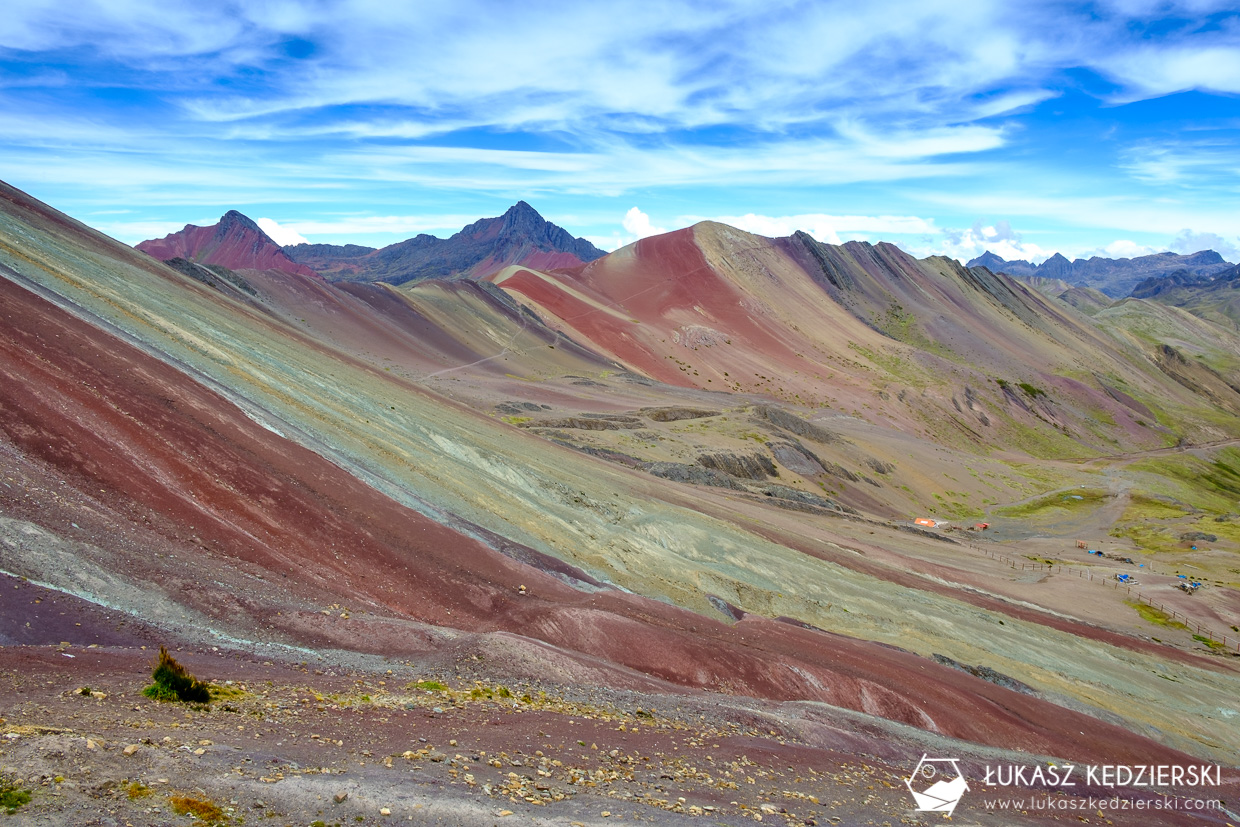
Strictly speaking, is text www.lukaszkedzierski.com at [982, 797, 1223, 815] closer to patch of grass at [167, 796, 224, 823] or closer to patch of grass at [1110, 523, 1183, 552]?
patch of grass at [167, 796, 224, 823]

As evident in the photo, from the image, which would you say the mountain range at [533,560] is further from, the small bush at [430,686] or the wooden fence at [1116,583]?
the wooden fence at [1116,583]

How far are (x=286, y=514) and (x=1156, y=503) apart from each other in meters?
109

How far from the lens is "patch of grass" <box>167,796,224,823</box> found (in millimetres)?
8750

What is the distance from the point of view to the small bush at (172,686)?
12.1m

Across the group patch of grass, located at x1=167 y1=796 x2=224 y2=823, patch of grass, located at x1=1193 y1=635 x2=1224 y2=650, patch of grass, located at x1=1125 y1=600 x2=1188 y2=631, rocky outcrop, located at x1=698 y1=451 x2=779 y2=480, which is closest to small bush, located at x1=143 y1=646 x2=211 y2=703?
patch of grass, located at x1=167 y1=796 x2=224 y2=823

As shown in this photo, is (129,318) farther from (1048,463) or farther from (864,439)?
(1048,463)

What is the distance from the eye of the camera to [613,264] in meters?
159

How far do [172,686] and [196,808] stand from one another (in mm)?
4097

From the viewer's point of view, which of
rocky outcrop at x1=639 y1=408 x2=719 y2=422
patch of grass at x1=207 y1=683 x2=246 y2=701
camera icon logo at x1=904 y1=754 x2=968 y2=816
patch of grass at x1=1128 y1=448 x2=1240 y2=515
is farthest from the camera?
patch of grass at x1=1128 y1=448 x2=1240 y2=515

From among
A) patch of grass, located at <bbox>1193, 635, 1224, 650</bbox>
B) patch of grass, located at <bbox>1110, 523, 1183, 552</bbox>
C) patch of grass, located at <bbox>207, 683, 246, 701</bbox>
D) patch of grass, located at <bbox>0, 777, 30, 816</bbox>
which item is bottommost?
patch of grass, located at <bbox>1193, 635, 1224, 650</bbox>

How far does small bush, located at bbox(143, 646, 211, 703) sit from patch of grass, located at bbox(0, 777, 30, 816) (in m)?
3.79

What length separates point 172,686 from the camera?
40.0 feet

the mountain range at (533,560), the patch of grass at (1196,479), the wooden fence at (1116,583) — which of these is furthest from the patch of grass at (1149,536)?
the patch of grass at (1196,479)

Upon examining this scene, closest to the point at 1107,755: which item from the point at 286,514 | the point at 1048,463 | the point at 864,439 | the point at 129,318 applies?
the point at 286,514
